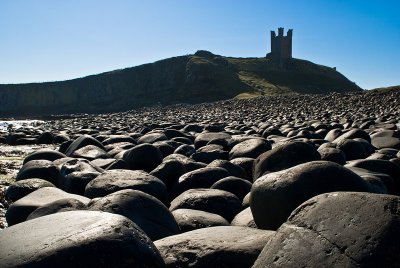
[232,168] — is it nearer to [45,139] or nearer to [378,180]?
[378,180]

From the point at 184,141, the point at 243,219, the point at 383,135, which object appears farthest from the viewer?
the point at 184,141

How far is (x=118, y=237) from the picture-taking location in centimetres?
231

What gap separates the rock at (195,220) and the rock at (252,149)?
3138 millimetres

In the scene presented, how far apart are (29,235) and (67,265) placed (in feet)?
1.38

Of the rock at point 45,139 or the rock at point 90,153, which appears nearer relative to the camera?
the rock at point 90,153

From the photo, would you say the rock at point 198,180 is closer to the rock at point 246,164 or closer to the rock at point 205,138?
the rock at point 246,164

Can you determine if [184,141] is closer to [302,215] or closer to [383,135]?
[383,135]

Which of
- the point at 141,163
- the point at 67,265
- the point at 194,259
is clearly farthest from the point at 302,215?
the point at 141,163

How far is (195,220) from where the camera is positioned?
151 inches

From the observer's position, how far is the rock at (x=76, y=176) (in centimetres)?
551

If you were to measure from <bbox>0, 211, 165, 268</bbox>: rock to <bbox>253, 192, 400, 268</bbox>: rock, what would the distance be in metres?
0.70

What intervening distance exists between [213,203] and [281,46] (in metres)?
89.6

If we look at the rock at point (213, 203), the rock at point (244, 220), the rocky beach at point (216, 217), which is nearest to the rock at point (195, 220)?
the rocky beach at point (216, 217)

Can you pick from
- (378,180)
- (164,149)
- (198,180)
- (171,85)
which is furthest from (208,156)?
(171,85)
